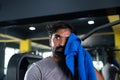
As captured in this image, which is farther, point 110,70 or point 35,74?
point 110,70

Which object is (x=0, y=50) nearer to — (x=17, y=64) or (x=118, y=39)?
(x=118, y=39)

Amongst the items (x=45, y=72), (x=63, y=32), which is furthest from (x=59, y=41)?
(x=45, y=72)

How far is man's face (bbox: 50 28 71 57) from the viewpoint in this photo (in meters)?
1.28

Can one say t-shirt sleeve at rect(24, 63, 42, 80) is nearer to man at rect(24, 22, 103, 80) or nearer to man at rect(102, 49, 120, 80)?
man at rect(24, 22, 103, 80)

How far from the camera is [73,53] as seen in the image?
49.4 inches

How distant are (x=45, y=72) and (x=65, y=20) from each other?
235cm

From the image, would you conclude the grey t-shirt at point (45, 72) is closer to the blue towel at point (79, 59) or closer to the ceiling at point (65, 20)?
the blue towel at point (79, 59)

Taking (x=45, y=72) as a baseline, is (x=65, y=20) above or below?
above

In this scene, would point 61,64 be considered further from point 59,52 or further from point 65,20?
point 65,20

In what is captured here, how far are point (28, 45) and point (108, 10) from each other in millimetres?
2715

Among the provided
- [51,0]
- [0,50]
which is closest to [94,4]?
[51,0]

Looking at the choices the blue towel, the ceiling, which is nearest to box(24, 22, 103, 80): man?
the blue towel

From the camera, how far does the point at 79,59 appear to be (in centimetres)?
126

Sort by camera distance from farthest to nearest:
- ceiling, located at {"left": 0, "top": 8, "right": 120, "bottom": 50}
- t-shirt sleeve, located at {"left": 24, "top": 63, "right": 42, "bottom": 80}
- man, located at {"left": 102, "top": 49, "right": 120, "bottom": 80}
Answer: man, located at {"left": 102, "top": 49, "right": 120, "bottom": 80} < ceiling, located at {"left": 0, "top": 8, "right": 120, "bottom": 50} < t-shirt sleeve, located at {"left": 24, "top": 63, "right": 42, "bottom": 80}
